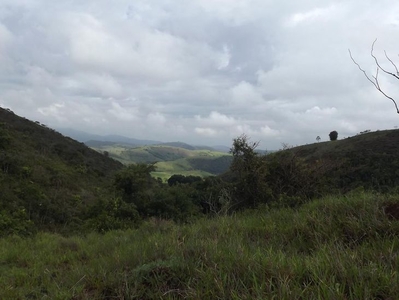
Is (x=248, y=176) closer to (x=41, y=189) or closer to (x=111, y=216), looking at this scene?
(x=111, y=216)

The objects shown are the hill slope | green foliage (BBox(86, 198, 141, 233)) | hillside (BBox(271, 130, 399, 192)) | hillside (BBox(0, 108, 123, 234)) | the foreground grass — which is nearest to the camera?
the foreground grass

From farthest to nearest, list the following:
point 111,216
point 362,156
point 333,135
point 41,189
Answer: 1. point 333,135
2. point 362,156
3. point 41,189
4. point 111,216

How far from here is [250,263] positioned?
3.17m

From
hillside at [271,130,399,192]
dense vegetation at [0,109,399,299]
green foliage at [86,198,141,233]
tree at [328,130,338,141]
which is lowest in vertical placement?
green foliage at [86,198,141,233]

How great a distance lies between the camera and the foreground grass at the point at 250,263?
8.81 feet

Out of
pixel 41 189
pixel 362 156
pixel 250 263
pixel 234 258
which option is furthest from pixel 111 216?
pixel 362 156

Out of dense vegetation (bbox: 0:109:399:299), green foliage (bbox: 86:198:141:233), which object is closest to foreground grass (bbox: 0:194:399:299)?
dense vegetation (bbox: 0:109:399:299)

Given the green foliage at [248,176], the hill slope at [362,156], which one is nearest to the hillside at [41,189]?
the green foliage at [248,176]

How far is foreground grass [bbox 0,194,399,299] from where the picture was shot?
2686 mm

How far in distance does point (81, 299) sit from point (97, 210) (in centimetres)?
929

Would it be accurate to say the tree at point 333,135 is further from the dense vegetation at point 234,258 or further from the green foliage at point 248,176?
the dense vegetation at point 234,258

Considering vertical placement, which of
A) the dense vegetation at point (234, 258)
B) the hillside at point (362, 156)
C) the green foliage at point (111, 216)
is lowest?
the green foliage at point (111, 216)

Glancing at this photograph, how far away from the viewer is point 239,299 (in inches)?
101

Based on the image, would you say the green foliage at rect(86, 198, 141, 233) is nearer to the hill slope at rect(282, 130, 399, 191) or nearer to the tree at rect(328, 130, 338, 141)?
the hill slope at rect(282, 130, 399, 191)
